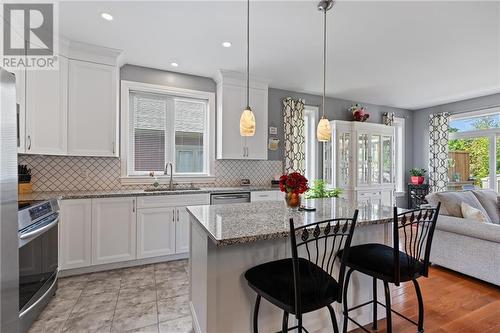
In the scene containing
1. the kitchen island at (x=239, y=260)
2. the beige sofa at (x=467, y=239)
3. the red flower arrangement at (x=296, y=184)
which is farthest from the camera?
the beige sofa at (x=467, y=239)

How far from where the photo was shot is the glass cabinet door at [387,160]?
17.3ft

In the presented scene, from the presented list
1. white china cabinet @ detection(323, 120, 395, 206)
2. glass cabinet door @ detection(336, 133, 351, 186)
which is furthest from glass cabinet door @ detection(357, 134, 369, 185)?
glass cabinet door @ detection(336, 133, 351, 186)

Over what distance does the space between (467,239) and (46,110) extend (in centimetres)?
518

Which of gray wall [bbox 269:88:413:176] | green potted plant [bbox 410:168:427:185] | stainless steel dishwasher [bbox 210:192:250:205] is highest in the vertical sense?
gray wall [bbox 269:88:413:176]

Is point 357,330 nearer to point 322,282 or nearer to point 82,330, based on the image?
point 322,282

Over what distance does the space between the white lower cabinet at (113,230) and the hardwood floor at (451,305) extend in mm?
2697

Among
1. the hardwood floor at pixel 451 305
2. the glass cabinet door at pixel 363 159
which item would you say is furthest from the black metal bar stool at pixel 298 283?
the glass cabinet door at pixel 363 159

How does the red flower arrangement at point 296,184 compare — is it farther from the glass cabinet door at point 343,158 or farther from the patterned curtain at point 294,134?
the glass cabinet door at point 343,158

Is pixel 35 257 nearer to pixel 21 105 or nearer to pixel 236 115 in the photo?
pixel 21 105

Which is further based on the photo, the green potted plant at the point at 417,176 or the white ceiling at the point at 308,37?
the green potted plant at the point at 417,176

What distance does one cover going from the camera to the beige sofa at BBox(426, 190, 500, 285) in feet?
8.60

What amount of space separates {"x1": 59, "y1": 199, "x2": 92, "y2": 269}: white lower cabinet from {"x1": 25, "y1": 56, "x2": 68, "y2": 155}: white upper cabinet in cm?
70

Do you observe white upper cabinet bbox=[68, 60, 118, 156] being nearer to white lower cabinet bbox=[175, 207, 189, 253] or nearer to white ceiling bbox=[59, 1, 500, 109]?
white ceiling bbox=[59, 1, 500, 109]

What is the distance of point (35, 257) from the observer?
1.93 metres
